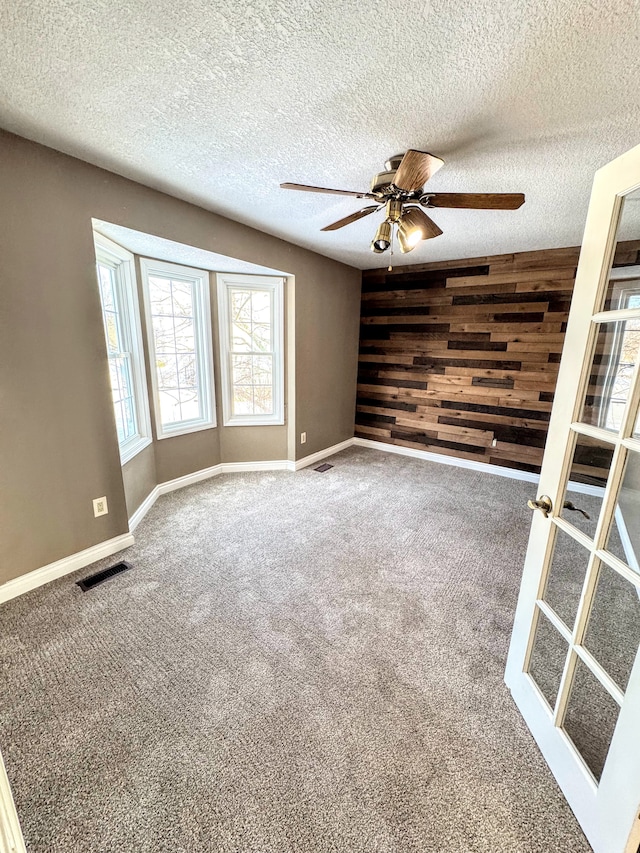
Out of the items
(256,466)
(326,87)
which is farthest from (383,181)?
(256,466)

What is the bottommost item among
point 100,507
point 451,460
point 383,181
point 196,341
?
point 451,460

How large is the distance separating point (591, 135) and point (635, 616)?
2.03 m

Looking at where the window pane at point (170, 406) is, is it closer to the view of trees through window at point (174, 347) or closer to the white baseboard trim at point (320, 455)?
the view of trees through window at point (174, 347)

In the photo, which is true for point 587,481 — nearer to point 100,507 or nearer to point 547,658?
point 547,658

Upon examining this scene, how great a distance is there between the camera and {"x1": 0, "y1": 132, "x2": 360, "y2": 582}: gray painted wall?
177 centimetres

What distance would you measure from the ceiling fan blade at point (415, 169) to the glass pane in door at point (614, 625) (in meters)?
1.58

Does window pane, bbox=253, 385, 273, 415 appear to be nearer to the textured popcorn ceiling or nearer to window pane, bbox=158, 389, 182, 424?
window pane, bbox=158, 389, 182, 424

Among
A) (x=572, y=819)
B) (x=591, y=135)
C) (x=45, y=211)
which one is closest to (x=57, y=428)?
(x=45, y=211)

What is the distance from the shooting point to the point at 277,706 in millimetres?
1402

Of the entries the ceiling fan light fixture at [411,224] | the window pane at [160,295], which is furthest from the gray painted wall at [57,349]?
the ceiling fan light fixture at [411,224]

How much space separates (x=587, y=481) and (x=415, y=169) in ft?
4.57

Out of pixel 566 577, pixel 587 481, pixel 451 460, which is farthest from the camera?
pixel 451 460

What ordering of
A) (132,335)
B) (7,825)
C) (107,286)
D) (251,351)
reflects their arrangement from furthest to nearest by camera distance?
(251,351), (132,335), (107,286), (7,825)

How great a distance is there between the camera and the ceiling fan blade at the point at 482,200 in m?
1.59
